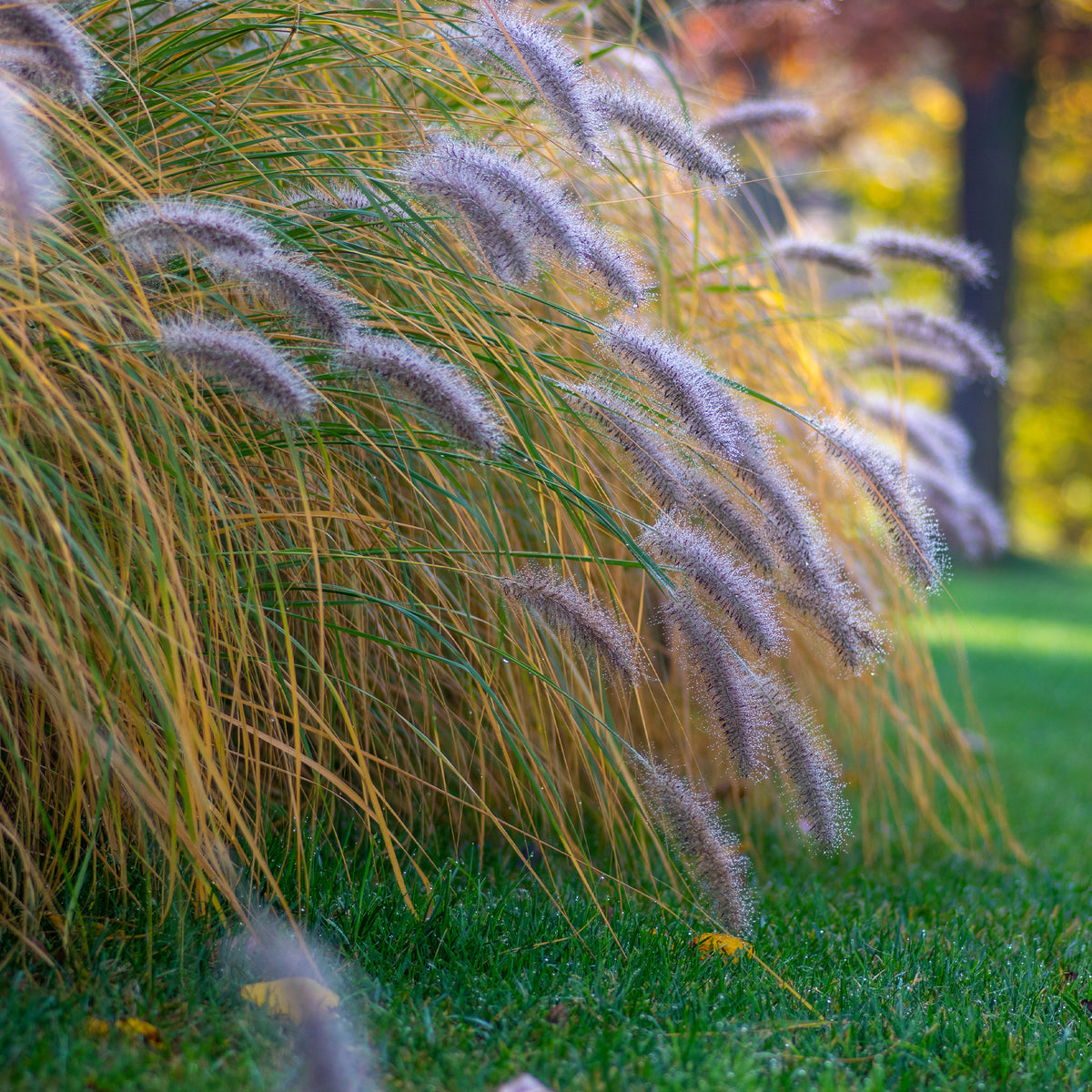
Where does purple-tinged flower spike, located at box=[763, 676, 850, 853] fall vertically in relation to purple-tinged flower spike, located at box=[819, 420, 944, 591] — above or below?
below

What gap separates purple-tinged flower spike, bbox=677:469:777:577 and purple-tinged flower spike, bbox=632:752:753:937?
0.41 metres

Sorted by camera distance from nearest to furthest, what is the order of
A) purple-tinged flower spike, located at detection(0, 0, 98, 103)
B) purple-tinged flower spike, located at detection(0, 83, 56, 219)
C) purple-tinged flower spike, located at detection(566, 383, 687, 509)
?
purple-tinged flower spike, located at detection(0, 83, 56, 219)
purple-tinged flower spike, located at detection(0, 0, 98, 103)
purple-tinged flower spike, located at detection(566, 383, 687, 509)

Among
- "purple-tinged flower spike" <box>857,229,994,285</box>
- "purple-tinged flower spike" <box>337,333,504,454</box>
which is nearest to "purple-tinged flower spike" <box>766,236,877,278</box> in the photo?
"purple-tinged flower spike" <box>857,229,994,285</box>

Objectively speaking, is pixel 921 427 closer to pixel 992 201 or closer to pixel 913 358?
pixel 913 358

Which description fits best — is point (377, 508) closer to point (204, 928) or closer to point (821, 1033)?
point (204, 928)

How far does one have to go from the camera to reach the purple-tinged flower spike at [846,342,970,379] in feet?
10.6

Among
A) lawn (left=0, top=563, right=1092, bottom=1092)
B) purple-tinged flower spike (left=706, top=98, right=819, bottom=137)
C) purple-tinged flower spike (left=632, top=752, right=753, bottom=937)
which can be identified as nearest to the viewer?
lawn (left=0, top=563, right=1092, bottom=1092)

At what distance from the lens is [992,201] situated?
14.0 metres

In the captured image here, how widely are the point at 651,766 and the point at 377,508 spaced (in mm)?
736

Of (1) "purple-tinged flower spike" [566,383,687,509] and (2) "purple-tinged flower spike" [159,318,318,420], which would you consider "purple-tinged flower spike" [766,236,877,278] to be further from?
(2) "purple-tinged flower spike" [159,318,318,420]

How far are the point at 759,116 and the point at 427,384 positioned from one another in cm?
182

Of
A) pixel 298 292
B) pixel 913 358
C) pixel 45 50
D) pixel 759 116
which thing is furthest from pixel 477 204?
pixel 913 358

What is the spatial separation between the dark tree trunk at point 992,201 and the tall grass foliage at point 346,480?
40.0ft

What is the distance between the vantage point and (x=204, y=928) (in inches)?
70.9
